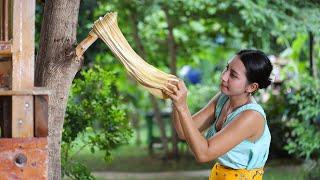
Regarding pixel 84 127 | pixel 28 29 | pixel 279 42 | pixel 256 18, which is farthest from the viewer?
pixel 279 42

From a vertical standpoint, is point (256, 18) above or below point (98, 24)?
above

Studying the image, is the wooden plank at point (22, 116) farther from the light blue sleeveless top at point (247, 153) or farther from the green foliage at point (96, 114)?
the green foliage at point (96, 114)

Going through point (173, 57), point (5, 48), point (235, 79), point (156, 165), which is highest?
point (173, 57)

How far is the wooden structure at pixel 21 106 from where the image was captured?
2.81 m

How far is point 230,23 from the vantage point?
9688 mm

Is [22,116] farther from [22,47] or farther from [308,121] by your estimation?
[308,121]

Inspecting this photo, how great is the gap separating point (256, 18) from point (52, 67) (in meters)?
4.53

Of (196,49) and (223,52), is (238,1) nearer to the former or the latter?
(196,49)

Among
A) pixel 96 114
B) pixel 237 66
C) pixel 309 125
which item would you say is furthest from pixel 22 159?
pixel 309 125

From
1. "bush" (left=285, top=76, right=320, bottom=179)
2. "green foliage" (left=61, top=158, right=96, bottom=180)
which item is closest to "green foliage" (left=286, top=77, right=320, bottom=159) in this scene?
"bush" (left=285, top=76, right=320, bottom=179)

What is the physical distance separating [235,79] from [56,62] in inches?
40.9

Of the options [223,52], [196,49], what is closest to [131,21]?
[196,49]

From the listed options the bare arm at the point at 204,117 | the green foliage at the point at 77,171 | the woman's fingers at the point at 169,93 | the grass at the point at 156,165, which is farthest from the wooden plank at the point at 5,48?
the grass at the point at 156,165

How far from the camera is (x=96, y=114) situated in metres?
5.95
